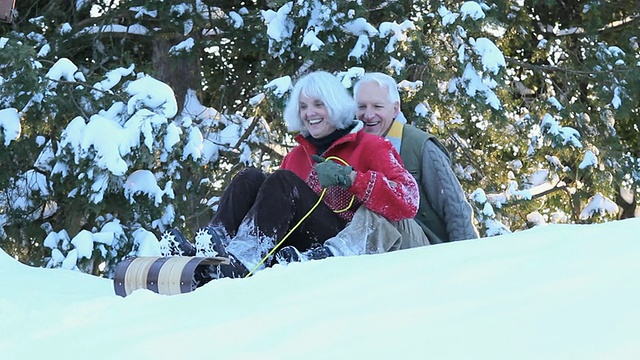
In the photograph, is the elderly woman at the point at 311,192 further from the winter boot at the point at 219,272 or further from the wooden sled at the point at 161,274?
the wooden sled at the point at 161,274

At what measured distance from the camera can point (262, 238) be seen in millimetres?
3391

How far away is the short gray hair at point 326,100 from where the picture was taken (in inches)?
149

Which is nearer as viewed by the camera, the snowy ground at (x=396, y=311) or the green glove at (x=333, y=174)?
the snowy ground at (x=396, y=311)

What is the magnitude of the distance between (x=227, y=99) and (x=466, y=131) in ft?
6.96

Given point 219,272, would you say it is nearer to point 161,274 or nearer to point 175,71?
point 161,274

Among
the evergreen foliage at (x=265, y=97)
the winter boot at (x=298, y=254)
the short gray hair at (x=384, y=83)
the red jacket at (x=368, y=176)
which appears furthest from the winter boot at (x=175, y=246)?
the evergreen foliage at (x=265, y=97)

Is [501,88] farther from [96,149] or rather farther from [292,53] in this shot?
[96,149]

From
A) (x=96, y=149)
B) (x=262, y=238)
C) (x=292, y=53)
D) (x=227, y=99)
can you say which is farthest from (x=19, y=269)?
(x=227, y=99)

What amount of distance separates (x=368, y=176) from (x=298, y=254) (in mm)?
410

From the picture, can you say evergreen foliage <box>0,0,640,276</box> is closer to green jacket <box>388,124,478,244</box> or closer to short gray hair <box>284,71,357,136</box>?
short gray hair <box>284,71,357,136</box>

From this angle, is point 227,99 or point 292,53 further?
point 227,99

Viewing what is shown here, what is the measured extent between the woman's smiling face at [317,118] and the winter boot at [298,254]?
0.56m

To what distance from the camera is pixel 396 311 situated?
2.13 metres

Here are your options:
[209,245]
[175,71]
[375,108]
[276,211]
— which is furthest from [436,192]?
[175,71]
